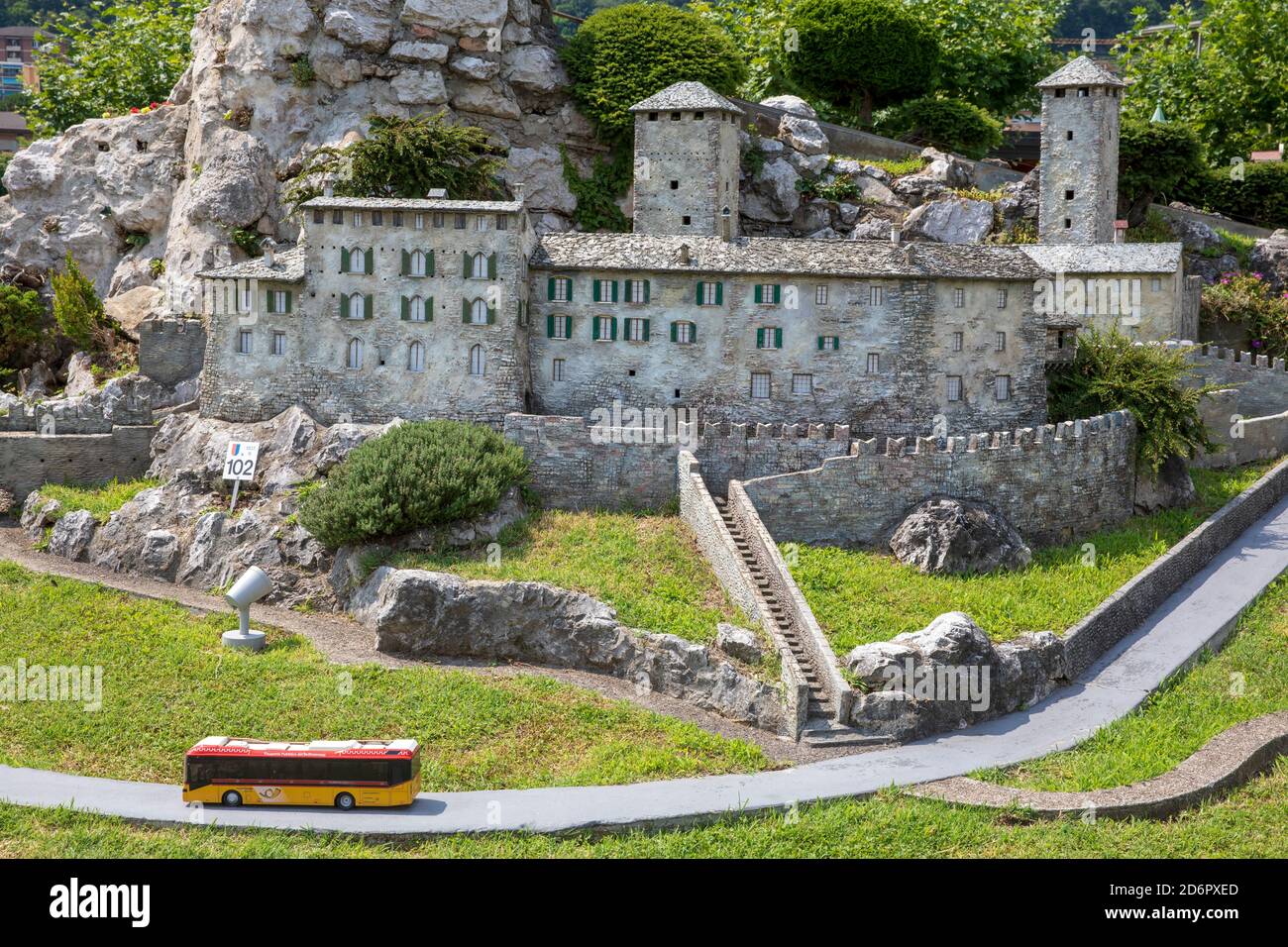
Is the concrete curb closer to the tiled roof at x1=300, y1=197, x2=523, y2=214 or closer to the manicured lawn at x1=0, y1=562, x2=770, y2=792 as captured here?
the manicured lawn at x1=0, y1=562, x2=770, y2=792

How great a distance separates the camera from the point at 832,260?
172 feet

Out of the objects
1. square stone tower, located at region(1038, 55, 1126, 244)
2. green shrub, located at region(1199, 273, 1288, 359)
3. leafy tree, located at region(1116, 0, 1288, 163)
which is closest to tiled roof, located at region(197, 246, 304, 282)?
square stone tower, located at region(1038, 55, 1126, 244)

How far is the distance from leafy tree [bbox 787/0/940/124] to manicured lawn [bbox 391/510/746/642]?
33.7 m

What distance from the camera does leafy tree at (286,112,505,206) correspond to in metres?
55.2

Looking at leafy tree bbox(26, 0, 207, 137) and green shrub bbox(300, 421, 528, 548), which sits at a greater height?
leafy tree bbox(26, 0, 207, 137)

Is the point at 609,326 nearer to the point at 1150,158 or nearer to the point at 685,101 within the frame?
the point at 685,101

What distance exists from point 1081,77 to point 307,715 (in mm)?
39354

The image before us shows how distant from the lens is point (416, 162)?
55.2 meters

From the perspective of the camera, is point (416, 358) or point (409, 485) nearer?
point (409, 485)

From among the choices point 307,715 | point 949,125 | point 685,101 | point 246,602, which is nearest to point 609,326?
point 685,101
